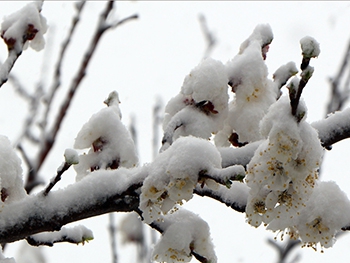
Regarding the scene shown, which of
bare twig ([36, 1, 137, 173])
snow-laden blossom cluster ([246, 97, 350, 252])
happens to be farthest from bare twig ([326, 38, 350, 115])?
snow-laden blossom cluster ([246, 97, 350, 252])

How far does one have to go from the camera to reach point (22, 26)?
2.40 metres

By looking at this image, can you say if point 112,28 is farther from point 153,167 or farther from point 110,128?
point 153,167

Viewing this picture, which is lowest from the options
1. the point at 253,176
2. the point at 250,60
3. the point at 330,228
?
the point at 330,228

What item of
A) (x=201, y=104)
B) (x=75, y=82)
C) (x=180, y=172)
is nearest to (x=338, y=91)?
(x=75, y=82)

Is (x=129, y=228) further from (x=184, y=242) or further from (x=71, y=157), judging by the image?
(x=71, y=157)

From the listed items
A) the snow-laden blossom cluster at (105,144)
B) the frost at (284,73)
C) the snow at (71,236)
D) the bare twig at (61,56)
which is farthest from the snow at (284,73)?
the bare twig at (61,56)

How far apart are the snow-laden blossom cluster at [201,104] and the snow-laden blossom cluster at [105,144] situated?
0.20 metres

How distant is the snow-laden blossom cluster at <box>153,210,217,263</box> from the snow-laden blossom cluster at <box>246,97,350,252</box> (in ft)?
0.79

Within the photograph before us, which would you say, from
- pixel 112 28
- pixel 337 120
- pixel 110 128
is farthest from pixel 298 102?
pixel 112 28

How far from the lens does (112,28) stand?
4.19 m

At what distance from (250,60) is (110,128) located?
652 mm

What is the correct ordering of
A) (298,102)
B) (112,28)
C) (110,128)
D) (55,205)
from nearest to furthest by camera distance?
(298,102)
(55,205)
(110,128)
(112,28)

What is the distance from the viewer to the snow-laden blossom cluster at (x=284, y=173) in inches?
58.8

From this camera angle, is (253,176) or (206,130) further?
(206,130)
